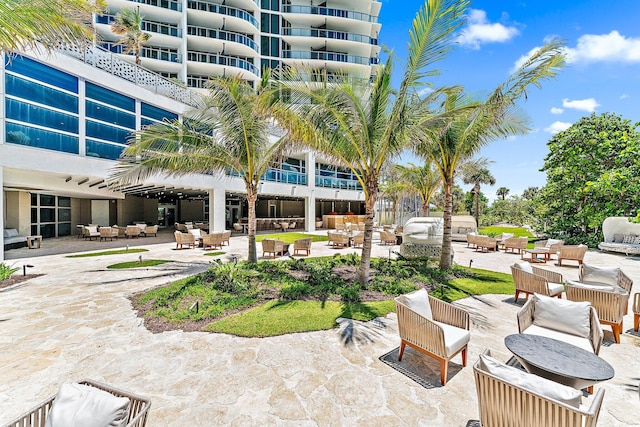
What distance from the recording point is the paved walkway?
10.1 ft

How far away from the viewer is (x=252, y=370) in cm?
385

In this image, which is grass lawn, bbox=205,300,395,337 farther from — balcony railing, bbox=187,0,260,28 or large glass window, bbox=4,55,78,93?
balcony railing, bbox=187,0,260,28

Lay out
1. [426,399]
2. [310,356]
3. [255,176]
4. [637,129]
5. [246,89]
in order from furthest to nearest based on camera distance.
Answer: [637,129] < [255,176] < [246,89] < [310,356] < [426,399]

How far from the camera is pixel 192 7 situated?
95.9ft

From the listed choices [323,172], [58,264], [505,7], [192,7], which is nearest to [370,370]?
[58,264]

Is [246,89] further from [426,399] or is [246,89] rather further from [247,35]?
[247,35]

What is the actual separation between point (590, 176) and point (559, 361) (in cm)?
2167

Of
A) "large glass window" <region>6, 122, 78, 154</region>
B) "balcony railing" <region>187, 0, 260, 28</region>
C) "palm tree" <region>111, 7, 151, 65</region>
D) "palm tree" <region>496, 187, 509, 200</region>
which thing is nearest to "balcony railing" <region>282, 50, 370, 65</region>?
"balcony railing" <region>187, 0, 260, 28</region>

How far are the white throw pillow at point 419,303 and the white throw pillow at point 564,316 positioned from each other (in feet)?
5.57

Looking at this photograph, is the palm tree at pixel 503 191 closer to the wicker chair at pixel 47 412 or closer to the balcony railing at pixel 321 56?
the balcony railing at pixel 321 56

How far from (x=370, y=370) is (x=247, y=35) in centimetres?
3771

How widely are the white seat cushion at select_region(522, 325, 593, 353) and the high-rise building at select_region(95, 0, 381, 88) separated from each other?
2351 cm

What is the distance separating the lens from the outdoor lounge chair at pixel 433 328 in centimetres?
364

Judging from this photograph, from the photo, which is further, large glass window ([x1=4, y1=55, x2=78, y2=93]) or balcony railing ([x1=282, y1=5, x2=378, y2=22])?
balcony railing ([x1=282, y1=5, x2=378, y2=22])
